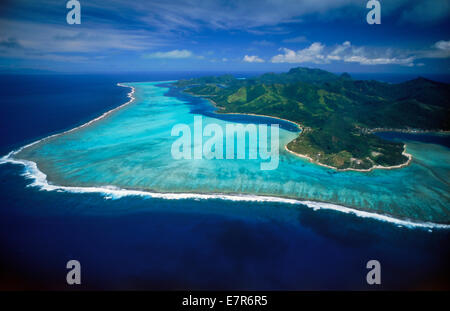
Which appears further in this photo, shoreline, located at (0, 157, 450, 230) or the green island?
the green island

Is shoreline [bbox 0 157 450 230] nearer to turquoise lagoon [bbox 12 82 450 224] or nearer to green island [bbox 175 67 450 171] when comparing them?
turquoise lagoon [bbox 12 82 450 224]

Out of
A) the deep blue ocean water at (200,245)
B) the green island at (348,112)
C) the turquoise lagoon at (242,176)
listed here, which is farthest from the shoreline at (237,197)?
the green island at (348,112)

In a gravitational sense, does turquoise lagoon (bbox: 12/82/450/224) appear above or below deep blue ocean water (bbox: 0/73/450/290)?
above

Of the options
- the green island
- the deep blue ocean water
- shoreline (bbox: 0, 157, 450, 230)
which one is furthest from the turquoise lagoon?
the green island

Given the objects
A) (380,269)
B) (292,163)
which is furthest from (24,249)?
(292,163)

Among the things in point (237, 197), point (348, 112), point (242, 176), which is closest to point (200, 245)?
point (237, 197)

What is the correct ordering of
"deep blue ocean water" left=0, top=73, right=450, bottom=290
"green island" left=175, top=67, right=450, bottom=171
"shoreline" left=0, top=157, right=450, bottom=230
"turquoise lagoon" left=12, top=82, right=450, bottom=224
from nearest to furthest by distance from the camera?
"deep blue ocean water" left=0, top=73, right=450, bottom=290 → "shoreline" left=0, top=157, right=450, bottom=230 → "turquoise lagoon" left=12, top=82, right=450, bottom=224 → "green island" left=175, top=67, right=450, bottom=171
